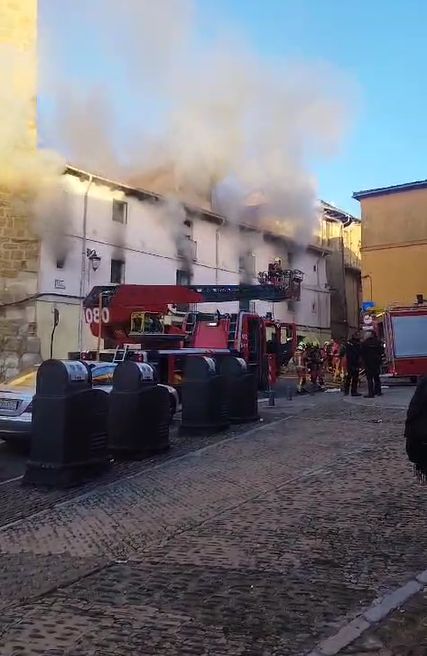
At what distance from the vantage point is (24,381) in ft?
30.2

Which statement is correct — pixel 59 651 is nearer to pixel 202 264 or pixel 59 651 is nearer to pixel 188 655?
pixel 188 655

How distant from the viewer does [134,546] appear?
4.61 meters

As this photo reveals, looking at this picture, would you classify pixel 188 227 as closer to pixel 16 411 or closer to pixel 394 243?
pixel 16 411

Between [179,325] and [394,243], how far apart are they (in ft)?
52.9

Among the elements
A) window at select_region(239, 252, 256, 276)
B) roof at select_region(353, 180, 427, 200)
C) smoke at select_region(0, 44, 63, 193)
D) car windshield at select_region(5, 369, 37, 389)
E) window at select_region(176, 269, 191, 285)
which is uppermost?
roof at select_region(353, 180, 427, 200)

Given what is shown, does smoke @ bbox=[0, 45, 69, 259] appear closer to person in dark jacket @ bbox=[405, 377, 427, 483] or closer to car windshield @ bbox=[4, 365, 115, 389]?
car windshield @ bbox=[4, 365, 115, 389]

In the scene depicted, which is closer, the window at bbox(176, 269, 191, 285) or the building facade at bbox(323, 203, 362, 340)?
the window at bbox(176, 269, 191, 285)

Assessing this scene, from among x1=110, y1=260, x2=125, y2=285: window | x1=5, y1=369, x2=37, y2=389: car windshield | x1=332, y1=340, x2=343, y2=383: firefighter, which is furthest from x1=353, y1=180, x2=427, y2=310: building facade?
x1=5, y1=369, x2=37, y2=389: car windshield

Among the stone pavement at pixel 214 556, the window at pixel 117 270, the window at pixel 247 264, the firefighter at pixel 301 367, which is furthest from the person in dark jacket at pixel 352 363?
the window at pixel 117 270

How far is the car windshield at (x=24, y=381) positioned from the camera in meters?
8.98

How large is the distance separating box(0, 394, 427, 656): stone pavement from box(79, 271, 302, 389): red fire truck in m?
5.93

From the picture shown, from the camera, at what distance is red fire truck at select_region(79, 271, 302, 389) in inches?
517

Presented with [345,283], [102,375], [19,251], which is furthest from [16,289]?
[345,283]

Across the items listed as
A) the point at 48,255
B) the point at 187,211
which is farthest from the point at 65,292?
the point at 187,211
